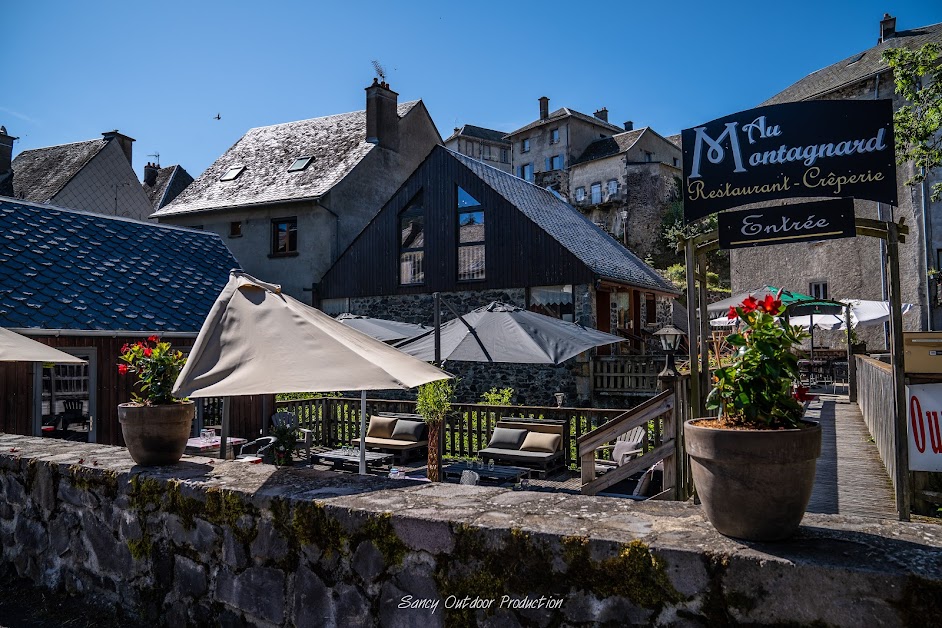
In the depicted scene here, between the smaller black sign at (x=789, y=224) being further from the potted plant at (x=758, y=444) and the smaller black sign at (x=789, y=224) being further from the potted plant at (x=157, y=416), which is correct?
the potted plant at (x=157, y=416)

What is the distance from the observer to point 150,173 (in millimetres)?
33094

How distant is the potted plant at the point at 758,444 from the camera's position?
2.09m

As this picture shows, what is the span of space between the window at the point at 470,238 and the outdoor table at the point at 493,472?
11.0 m

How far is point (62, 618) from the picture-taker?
3.79 meters

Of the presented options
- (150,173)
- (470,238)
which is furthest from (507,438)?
(150,173)

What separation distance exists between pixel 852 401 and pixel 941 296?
990 cm

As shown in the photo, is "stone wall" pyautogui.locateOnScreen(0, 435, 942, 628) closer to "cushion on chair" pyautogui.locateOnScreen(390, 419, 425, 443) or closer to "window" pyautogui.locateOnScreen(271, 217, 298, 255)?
"cushion on chair" pyautogui.locateOnScreen(390, 419, 425, 443)

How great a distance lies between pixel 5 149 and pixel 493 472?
76.3 ft

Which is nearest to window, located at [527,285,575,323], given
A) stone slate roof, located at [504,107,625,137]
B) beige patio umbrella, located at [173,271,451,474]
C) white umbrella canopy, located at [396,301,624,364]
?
white umbrella canopy, located at [396,301,624,364]

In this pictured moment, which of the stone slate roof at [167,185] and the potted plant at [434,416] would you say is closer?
the potted plant at [434,416]

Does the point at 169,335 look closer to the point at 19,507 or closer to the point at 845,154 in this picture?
the point at 19,507

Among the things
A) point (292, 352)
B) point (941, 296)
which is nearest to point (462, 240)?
point (941, 296)

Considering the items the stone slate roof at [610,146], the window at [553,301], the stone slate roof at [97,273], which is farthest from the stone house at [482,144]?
the stone slate roof at [97,273]

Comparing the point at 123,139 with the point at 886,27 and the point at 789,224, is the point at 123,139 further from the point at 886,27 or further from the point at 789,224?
the point at 886,27
